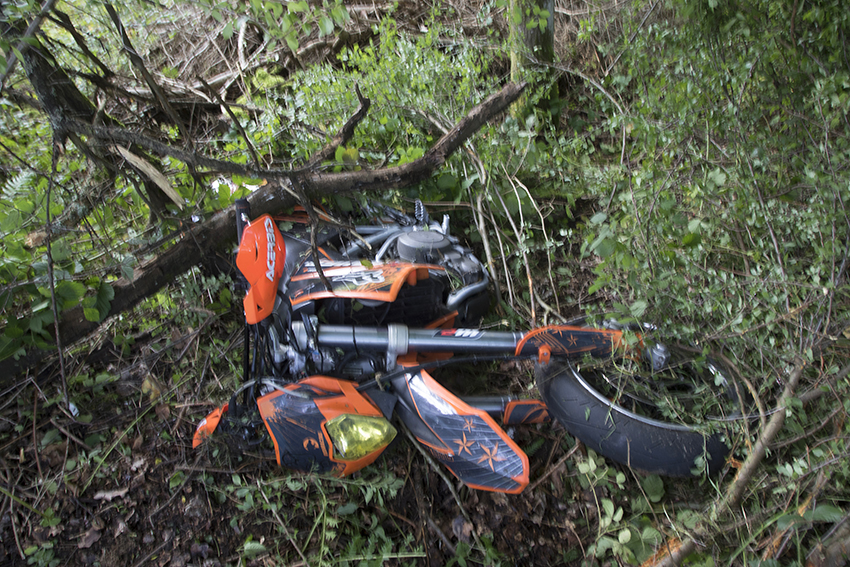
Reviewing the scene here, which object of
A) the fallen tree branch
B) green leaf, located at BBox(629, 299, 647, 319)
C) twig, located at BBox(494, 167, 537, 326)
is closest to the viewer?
green leaf, located at BBox(629, 299, 647, 319)

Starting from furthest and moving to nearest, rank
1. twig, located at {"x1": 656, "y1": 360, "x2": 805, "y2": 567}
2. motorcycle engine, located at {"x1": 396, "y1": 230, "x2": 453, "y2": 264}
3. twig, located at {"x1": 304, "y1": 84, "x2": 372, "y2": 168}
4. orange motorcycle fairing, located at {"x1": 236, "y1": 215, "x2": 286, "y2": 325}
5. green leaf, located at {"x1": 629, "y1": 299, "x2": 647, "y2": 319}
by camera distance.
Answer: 1. motorcycle engine, located at {"x1": 396, "y1": 230, "x2": 453, "y2": 264}
2. twig, located at {"x1": 304, "y1": 84, "x2": 372, "y2": 168}
3. orange motorcycle fairing, located at {"x1": 236, "y1": 215, "x2": 286, "y2": 325}
4. green leaf, located at {"x1": 629, "y1": 299, "x2": 647, "y2": 319}
5. twig, located at {"x1": 656, "y1": 360, "x2": 805, "y2": 567}

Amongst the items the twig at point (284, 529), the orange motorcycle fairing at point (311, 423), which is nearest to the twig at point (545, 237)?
the orange motorcycle fairing at point (311, 423)

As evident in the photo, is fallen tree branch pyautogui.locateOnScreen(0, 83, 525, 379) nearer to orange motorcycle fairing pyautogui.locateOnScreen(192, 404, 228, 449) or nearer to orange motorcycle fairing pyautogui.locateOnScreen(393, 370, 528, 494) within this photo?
orange motorcycle fairing pyautogui.locateOnScreen(192, 404, 228, 449)

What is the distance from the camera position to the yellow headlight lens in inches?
83.1

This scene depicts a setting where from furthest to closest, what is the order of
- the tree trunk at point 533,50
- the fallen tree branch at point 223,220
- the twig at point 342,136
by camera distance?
the tree trunk at point 533,50
the twig at point 342,136
the fallen tree branch at point 223,220

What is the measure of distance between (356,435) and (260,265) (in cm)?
85

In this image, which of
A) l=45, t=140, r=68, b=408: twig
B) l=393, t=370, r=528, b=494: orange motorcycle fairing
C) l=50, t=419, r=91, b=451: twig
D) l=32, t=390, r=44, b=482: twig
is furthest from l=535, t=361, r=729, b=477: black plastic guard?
l=32, t=390, r=44, b=482: twig

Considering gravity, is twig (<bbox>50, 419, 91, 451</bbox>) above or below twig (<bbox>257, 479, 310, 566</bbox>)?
above

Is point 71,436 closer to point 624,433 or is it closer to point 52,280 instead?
point 52,280

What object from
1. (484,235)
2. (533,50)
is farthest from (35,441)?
(533,50)

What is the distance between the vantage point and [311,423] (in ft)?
6.91

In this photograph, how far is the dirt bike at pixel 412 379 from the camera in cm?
211

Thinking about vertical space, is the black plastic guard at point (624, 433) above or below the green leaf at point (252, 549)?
above

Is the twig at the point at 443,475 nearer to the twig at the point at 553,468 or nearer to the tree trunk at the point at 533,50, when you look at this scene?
the twig at the point at 553,468
